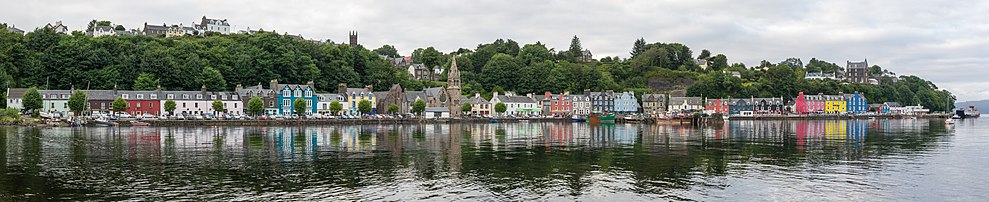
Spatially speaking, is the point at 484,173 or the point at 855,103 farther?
the point at 855,103

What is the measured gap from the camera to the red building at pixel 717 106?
13362 cm

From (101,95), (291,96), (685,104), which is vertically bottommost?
(685,104)

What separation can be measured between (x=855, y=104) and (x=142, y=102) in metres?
129

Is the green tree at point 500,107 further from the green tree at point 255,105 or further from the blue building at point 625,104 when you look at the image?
the green tree at point 255,105

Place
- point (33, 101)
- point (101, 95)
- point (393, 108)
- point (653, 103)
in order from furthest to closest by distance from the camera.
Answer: point (653, 103), point (393, 108), point (101, 95), point (33, 101)

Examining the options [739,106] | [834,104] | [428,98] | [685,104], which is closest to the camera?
[428,98]

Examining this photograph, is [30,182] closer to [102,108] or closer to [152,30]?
[102,108]

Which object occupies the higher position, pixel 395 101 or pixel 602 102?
pixel 395 101

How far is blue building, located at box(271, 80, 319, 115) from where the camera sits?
9550 centimetres

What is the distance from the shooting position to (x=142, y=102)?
8862cm

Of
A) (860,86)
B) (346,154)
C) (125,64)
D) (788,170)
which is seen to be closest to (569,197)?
(788,170)

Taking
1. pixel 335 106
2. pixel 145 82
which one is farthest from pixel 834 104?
pixel 145 82

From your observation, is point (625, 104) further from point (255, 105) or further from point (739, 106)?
point (255, 105)

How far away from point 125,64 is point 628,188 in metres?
97.1
